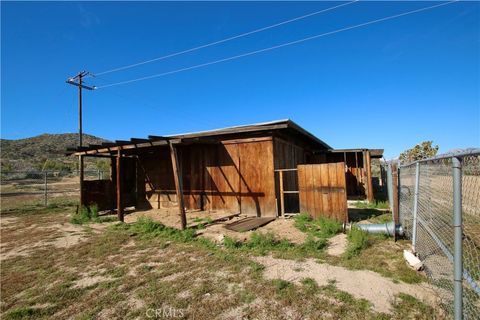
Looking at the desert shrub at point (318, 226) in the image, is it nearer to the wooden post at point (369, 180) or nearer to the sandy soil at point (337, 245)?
the sandy soil at point (337, 245)

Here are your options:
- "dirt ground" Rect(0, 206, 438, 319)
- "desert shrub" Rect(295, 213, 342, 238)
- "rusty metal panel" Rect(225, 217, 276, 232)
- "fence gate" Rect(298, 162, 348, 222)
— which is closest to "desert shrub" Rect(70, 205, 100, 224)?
"dirt ground" Rect(0, 206, 438, 319)

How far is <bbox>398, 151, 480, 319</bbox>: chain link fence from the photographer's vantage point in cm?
225

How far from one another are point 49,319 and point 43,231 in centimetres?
613

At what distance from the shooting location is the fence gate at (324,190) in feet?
24.2

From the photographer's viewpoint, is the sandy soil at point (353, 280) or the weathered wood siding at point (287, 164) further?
the weathered wood siding at point (287, 164)

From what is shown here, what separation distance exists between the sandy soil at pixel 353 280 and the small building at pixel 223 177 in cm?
323

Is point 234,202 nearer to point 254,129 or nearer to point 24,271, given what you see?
point 254,129

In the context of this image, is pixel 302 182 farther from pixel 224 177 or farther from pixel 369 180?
pixel 369 180

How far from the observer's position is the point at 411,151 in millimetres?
34688

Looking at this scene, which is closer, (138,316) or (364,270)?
(138,316)

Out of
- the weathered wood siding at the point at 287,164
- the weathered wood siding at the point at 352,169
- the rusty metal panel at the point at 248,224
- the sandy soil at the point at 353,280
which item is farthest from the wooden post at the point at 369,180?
the sandy soil at the point at 353,280

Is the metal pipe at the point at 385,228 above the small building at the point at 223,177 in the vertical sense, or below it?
below

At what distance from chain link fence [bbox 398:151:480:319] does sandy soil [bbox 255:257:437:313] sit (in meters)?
0.35

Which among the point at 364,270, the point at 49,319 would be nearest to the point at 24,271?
the point at 49,319
